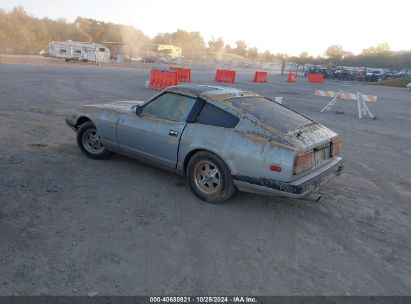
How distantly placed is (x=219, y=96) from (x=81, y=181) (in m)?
2.42

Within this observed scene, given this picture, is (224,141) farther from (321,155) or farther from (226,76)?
(226,76)

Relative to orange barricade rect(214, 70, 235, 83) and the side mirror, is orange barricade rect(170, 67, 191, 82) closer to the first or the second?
orange barricade rect(214, 70, 235, 83)

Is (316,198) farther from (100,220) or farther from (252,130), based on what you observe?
(100,220)

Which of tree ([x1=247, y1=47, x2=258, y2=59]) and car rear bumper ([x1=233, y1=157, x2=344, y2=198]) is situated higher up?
tree ([x1=247, y1=47, x2=258, y2=59])

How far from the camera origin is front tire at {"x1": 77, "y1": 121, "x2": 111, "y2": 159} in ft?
20.0

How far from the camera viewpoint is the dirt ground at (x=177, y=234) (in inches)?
123

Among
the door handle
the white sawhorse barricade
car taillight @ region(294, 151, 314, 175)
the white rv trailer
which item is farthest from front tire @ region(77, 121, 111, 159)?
the white rv trailer

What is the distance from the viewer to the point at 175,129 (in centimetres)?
498

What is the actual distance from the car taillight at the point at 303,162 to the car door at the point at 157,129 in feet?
5.49

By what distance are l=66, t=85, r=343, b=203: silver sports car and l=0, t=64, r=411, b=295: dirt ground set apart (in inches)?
17.2

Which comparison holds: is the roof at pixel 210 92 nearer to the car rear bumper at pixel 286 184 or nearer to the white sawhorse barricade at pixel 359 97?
the car rear bumper at pixel 286 184

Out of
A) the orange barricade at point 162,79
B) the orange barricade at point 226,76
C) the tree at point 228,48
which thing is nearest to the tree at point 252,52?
the tree at point 228,48

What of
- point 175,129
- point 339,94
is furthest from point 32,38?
point 175,129

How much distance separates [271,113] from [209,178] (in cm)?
130
